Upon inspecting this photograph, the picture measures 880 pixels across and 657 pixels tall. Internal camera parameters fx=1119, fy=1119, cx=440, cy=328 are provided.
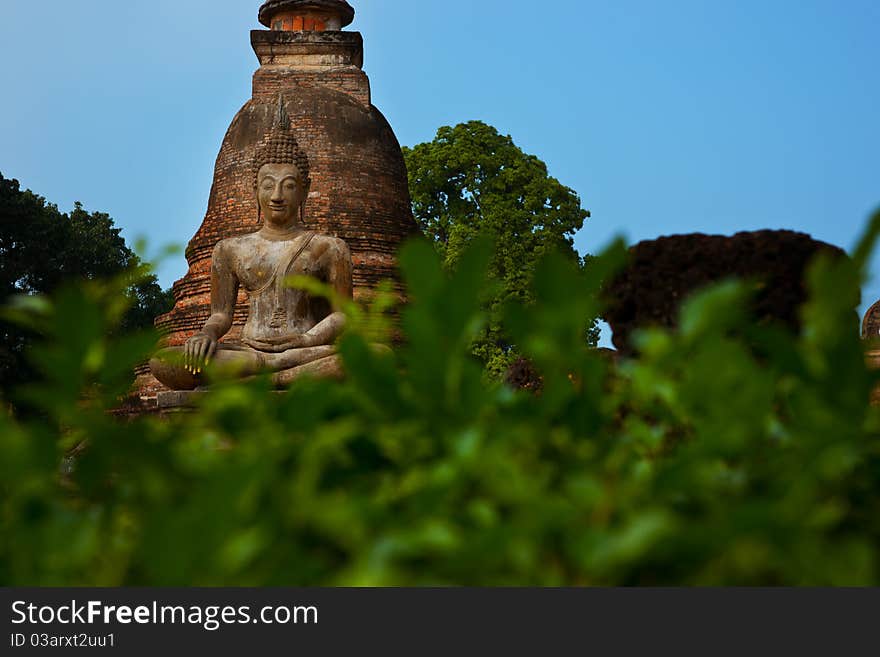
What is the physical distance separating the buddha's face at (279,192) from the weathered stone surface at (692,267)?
20.3 ft

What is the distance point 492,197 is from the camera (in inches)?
1260

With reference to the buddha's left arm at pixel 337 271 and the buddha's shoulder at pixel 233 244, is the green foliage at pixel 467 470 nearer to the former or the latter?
the buddha's left arm at pixel 337 271

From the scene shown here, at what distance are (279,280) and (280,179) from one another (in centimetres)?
96

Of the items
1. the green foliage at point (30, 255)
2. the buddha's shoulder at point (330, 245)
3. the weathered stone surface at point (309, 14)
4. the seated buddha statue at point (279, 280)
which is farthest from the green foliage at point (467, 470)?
the green foliage at point (30, 255)

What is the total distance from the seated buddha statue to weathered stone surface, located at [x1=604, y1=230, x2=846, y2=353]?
5199 millimetres

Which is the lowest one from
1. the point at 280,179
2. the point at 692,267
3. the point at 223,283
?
the point at 692,267

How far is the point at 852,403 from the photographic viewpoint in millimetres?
880

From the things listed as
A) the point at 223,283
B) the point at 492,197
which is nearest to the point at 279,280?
the point at 223,283

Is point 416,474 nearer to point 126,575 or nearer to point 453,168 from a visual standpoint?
point 126,575

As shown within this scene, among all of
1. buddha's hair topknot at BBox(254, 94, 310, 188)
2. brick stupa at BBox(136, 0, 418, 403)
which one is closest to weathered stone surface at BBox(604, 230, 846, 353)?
buddha's hair topknot at BBox(254, 94, 310, 188)

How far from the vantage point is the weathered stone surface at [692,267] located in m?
3.94

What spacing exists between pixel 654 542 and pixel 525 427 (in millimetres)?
196

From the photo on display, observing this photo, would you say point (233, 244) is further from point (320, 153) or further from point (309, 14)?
point (309, 14)

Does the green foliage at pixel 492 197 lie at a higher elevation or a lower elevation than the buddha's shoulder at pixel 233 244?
higher
